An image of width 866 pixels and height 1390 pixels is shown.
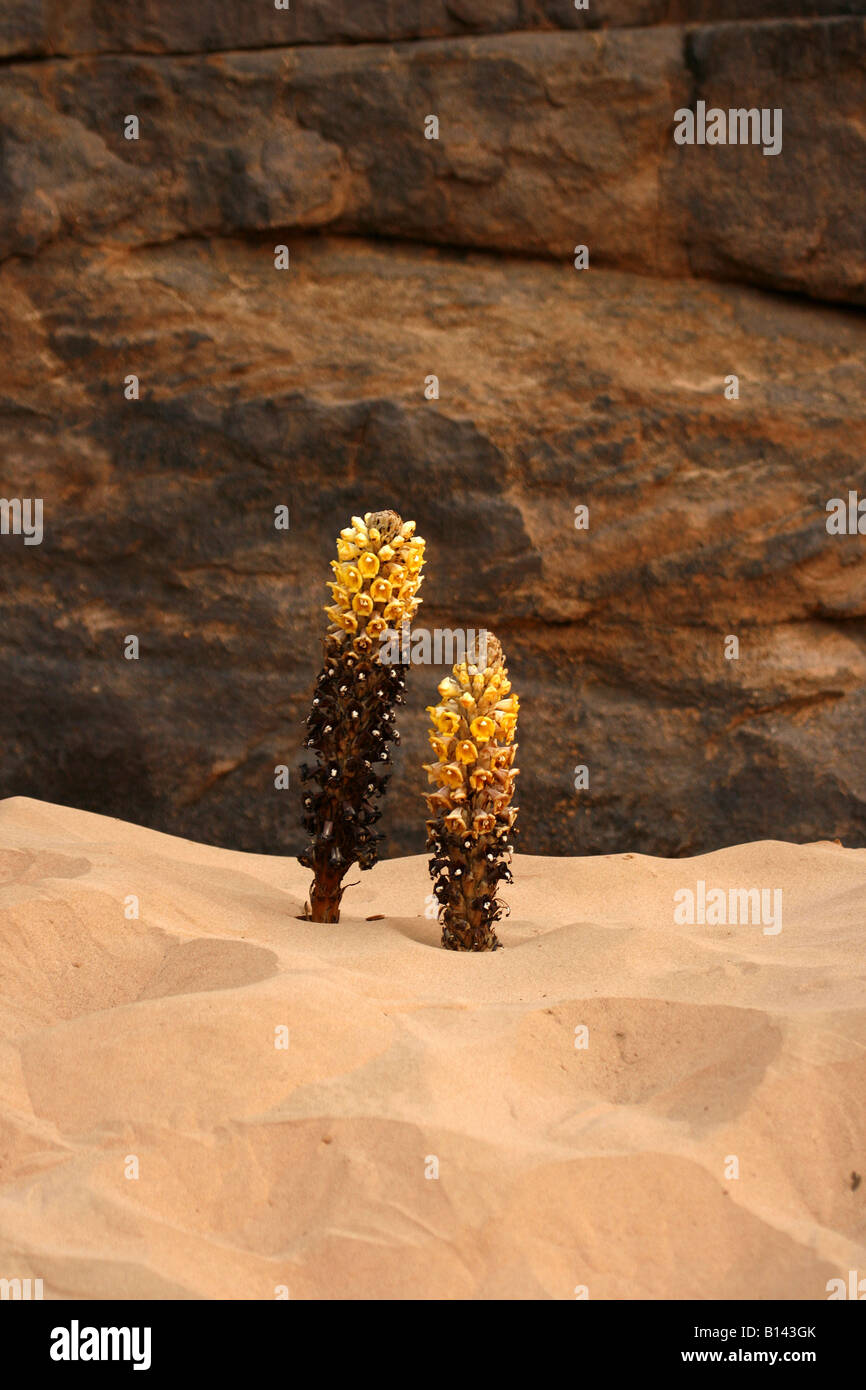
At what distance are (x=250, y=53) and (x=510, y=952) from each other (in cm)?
407

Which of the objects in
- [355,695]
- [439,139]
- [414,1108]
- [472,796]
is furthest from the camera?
[439,139]

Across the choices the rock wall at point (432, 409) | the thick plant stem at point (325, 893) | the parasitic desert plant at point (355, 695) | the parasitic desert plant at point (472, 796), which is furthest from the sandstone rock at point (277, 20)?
the thick plant stem at point (325, 893)

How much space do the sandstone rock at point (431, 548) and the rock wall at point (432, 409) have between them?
0.01m

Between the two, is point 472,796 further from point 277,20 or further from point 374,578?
point 277,20

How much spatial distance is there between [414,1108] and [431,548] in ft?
10.9

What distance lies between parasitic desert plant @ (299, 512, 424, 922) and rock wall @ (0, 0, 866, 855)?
1.37 meters

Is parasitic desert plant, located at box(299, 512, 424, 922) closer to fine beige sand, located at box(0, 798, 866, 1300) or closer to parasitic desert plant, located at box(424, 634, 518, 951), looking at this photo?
parasitic desert plant, located at box(424, 634, 518, 951)

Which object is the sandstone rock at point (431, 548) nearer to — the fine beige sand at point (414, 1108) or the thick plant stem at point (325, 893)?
the thick plant stem at point (325, 893)

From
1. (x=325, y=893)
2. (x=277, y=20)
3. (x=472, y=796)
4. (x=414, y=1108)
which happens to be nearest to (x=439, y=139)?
(x=277, y=20)

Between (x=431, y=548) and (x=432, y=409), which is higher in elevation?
(x=432, y=409)

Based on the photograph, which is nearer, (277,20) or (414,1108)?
(414,1108)

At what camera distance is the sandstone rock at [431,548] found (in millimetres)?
5383

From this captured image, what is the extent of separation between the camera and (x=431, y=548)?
547 centimetres

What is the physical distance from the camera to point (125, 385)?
550 centimetres
